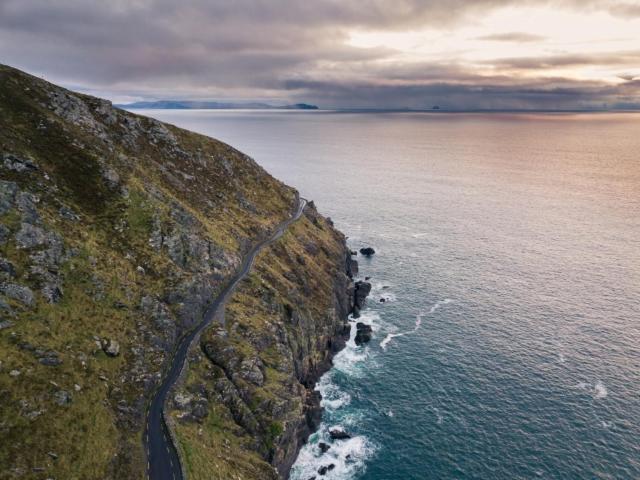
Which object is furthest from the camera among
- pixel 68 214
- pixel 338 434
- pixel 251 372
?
pixel 68 214

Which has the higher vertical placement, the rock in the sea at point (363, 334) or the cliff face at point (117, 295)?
the cliff face at point (117, 295)

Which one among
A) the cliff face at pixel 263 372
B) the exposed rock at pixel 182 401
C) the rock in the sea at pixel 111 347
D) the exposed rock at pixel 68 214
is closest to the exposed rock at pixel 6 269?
the exposed rock at pixel 68 214

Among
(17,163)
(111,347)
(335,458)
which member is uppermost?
(17,163)

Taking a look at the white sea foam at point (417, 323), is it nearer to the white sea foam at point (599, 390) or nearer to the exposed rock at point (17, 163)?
the white sea foam at point (599, 390)

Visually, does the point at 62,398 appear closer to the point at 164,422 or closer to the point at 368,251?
the point at 164,422

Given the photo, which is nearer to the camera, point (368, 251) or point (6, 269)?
point (6, 269)

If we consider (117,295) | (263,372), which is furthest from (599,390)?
(117,295)
